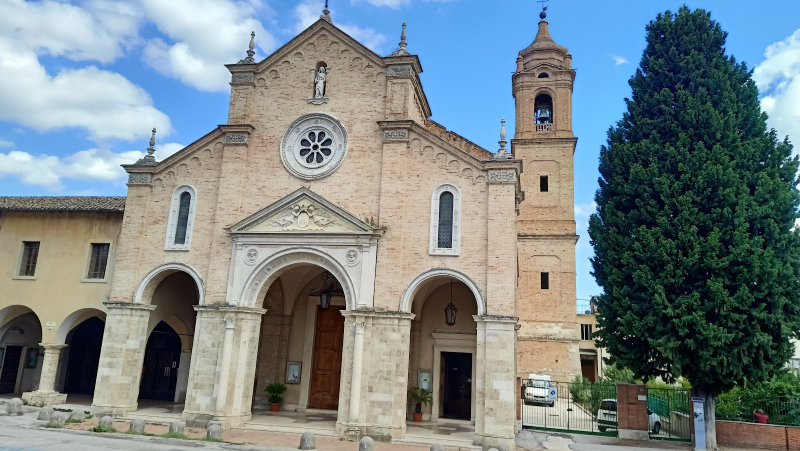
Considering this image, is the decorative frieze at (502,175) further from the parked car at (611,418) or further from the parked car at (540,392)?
the parked car at (540,392)

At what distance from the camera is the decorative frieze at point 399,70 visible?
1862 cm

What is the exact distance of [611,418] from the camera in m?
20.7

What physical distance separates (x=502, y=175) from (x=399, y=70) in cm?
509

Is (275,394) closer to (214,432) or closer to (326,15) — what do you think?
(214,432)

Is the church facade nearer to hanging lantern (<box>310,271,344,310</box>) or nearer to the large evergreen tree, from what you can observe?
hanging lantern (<box>310,271,344,310</box>)

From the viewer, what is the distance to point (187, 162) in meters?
19.8

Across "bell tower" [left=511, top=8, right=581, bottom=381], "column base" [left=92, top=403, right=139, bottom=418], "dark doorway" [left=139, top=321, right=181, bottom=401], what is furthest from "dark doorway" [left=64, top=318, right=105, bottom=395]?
"bell tower" [left=511, top=8, right=581, bottom=381]

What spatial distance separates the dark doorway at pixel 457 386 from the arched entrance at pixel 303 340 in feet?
13.0

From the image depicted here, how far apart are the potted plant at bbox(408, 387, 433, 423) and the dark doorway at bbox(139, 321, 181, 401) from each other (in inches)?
398

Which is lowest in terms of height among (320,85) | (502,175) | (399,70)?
(502,175)

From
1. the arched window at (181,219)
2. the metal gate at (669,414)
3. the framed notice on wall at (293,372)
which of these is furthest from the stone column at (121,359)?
the metal gate at (669,414)

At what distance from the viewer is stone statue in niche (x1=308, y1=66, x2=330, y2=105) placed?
1923cm

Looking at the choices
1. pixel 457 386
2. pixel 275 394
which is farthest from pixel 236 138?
pixel 457 386

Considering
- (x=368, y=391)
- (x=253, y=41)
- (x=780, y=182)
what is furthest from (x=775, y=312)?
(x=253, y=41)
